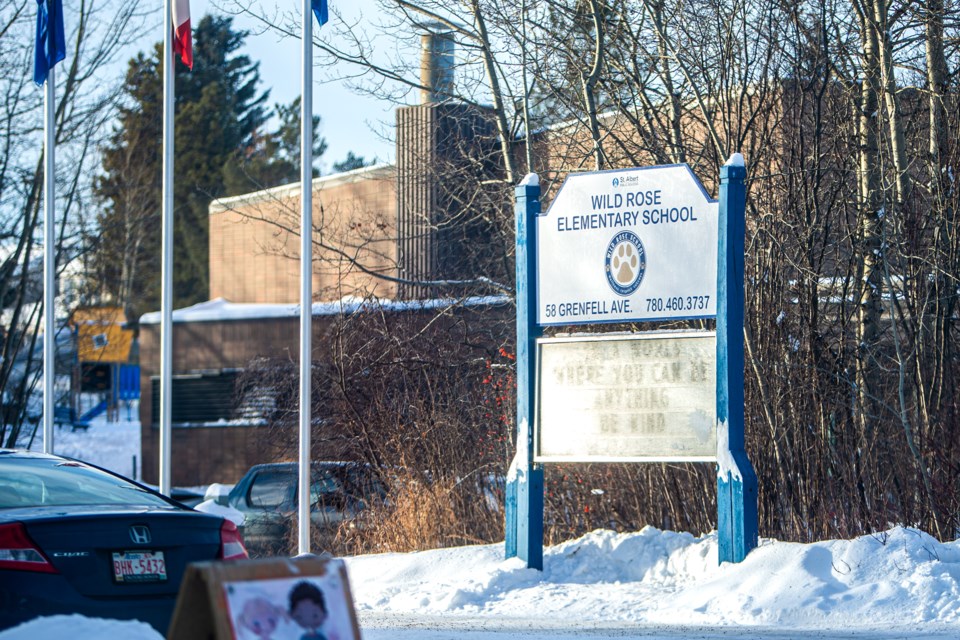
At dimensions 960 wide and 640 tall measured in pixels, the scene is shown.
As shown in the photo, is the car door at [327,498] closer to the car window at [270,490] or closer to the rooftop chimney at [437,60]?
the car window at [270,490]

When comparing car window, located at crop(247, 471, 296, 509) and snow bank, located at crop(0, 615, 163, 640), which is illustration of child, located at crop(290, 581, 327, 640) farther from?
car window, located at crop(247, 471, 296, 509)

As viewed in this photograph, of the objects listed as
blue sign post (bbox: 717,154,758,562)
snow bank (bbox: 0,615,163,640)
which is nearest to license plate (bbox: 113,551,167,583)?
snow bank (bbox: 0,615,163,640)

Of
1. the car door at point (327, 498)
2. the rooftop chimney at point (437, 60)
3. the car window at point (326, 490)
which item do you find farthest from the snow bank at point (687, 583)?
the rooftop chimney at point (437, 60)

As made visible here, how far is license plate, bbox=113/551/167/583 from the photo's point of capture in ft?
21.0

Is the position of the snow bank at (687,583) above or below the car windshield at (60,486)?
below

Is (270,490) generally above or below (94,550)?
below

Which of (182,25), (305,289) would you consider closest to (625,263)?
(305,289)

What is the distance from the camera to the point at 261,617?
412 cm

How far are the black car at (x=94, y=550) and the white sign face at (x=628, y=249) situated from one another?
4.99 m

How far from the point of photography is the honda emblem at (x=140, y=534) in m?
6.53

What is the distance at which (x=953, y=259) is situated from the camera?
12.9m

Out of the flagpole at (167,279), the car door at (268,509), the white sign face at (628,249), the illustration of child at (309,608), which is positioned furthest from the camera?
the car door at (268,509)

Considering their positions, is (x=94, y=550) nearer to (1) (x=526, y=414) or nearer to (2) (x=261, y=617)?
(2) (x=261, y=617)

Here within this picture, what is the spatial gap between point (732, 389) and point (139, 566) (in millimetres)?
5557
